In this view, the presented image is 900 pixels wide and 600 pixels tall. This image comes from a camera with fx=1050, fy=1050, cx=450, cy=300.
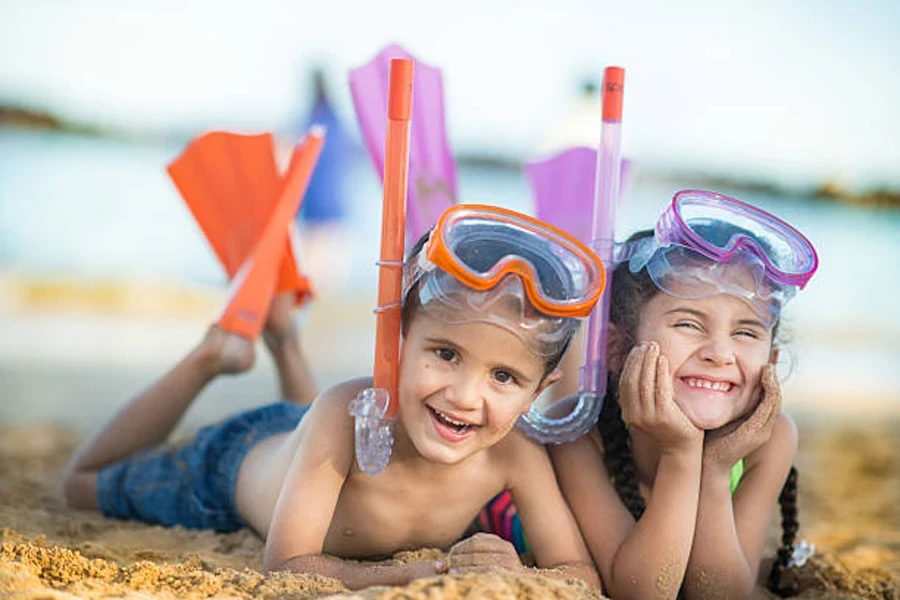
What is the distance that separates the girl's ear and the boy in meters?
0.36

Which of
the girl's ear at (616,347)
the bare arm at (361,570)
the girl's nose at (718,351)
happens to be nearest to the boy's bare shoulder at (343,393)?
the bare arm at (361,570)

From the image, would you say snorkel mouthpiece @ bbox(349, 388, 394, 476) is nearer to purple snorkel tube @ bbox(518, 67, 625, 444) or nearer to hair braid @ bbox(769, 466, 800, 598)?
purple snorkel tube @ bbox(518, 67, 625, 444)

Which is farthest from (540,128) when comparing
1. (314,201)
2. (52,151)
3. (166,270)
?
(314,201)

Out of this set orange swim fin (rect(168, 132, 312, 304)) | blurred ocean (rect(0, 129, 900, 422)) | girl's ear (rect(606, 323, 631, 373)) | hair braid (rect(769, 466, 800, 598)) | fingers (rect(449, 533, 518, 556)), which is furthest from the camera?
blurred ocean (rect(0, 129, 900, 422))

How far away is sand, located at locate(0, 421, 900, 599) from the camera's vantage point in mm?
2453

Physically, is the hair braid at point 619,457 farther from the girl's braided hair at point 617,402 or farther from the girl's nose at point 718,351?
the girl's nose at point 718,351

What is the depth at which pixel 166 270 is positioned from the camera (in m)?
13.7

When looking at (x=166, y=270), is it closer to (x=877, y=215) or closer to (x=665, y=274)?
(x=665, y=274)

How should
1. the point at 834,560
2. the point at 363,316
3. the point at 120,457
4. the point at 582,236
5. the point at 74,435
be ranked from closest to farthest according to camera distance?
the point at 834,560 → the point at 120,457 → the point at 582,236 → the point at 74,435 → the point at 363,316

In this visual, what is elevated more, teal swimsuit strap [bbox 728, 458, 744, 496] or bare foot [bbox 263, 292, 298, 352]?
bare foot [bbox 263, 292, 298, 352]

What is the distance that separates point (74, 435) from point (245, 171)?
2.19 m

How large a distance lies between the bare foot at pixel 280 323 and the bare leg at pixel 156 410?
15.6 inches

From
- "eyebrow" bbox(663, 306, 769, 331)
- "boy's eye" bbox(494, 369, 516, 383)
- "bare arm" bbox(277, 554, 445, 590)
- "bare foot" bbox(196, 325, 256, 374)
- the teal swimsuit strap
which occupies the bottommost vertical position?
"bare arm" bbox(277, 554, 445, 590)

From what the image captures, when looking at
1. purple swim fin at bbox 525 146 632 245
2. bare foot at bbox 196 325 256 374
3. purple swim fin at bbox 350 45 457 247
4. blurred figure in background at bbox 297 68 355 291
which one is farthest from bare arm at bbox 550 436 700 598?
blurred figure in background at bbox 297 68 355 291
